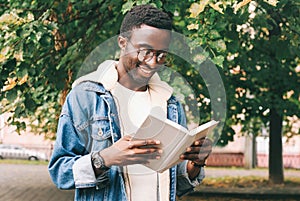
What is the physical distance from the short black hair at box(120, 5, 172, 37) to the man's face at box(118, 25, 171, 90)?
0.8 inches

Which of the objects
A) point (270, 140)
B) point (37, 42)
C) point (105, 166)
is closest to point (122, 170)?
point (105, 166)

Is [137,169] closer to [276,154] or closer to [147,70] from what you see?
[147,70]

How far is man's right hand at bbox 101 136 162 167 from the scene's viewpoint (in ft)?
6.98

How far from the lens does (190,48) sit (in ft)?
18.4

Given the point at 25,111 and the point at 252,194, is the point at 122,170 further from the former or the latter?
the point at 252,194

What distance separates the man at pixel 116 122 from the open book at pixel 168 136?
6 cm

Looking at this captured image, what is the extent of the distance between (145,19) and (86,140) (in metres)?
0.53

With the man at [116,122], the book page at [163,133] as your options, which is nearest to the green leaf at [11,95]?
the man at [116,122]

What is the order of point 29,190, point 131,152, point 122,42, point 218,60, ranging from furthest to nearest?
point 29,190, point 218,60, point 122,42, point 131,152

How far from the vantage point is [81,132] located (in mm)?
2334

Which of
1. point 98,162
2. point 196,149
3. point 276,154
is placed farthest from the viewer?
point 276,154

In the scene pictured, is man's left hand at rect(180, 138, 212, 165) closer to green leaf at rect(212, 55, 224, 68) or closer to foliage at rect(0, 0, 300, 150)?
foliage at rect(0, 0, 300, 150)

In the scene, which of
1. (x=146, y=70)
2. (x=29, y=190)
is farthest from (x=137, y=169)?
(x=29, y=190)

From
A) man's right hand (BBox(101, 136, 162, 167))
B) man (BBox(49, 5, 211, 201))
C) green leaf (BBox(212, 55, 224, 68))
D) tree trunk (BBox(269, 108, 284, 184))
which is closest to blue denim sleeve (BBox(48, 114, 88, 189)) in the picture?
man (BBox(49, 5, 211, 201))
